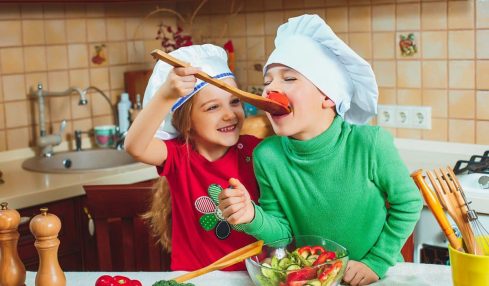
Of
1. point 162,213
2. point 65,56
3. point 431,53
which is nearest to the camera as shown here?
point 162,213

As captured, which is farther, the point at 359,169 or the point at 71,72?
the point at 71,72

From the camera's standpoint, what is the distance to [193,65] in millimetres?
1657

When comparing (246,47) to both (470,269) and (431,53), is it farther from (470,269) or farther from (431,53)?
(470,269)

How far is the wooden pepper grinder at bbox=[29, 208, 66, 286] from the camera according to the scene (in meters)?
1.25

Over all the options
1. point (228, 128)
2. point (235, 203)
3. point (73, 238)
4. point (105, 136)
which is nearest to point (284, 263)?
point (235, 203)

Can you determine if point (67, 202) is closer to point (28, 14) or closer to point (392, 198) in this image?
point (28, 14)

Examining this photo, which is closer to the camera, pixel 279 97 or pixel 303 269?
pixel 303 269

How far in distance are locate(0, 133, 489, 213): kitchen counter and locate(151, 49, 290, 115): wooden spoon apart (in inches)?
48.5

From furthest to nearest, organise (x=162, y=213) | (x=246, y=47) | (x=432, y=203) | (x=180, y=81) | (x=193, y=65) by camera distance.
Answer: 1. (x=246, y=47)
2. (x=162, y=213)
3. (x=193, y=65)
4. (x=180, y=81)
5. (x=432, y=203)

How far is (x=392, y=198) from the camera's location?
1.42 m

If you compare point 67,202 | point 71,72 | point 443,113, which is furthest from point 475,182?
point 71,72

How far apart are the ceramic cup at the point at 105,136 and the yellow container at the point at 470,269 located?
6.91ft

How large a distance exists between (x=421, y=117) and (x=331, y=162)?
4.40 ft

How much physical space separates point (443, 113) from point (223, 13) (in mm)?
1128
